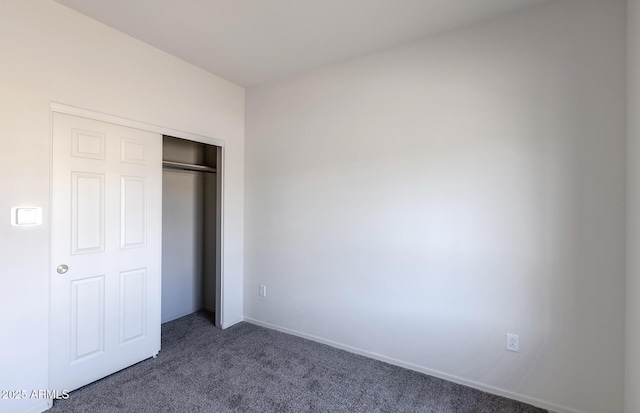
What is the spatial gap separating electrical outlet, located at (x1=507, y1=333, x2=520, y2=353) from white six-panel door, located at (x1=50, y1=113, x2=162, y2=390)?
2858mm

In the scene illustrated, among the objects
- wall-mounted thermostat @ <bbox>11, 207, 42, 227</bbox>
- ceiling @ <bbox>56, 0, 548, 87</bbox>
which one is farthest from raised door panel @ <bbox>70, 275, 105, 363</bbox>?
ceiling @ <bbox>56, 0, 548, 87</bbox>

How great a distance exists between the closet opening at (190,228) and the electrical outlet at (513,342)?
273 centimetres

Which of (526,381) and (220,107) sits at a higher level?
(220,107)

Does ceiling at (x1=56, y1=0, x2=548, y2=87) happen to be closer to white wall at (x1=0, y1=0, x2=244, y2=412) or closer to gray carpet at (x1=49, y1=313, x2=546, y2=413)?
white wall at (x1=0, y1=0, x2=244, y2=412)

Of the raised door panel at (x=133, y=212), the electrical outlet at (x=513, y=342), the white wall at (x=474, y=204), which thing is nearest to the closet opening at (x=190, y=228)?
the raised door panel at (x=133, y=212)

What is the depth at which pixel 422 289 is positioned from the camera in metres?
2.48

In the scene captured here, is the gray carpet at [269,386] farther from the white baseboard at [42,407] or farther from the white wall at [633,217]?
the white wall at [633,217]

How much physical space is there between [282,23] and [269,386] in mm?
2726

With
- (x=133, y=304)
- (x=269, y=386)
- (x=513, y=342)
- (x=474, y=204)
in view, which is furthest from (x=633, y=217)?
(x=133, y=304)

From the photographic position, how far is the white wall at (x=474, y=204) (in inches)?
74.5

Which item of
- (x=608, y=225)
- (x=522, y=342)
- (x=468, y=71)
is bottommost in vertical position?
(x=522, y=342)

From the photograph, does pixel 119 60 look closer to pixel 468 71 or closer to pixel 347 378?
pixel 468 71

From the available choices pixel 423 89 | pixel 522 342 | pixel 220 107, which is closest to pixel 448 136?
pixel 423 89

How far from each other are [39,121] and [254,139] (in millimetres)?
1861
